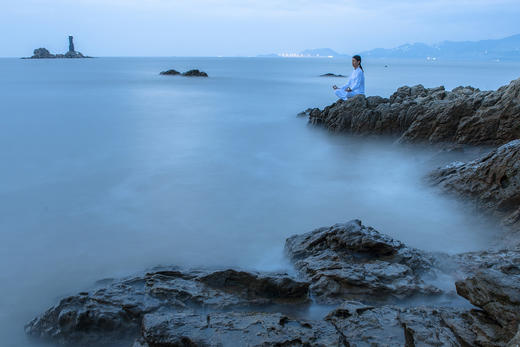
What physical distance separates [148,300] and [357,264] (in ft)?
5.70

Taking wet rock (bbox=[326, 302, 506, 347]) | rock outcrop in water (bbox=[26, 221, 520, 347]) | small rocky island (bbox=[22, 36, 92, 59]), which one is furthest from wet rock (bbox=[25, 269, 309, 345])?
small rocky island (bbox=[22, 36, 92, 59])

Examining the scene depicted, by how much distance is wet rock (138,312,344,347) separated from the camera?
2.39 meters

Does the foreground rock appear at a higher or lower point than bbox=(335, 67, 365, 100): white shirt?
lower

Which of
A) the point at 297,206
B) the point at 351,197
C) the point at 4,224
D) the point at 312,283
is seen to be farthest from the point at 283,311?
the point at 4,224

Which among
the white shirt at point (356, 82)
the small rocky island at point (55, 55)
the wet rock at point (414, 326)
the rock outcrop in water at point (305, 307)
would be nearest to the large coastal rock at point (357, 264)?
the rock outcrop in water at point (305, 307)

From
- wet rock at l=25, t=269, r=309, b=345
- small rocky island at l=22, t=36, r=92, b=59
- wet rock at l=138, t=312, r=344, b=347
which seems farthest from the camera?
small rocky island at l=22, t=36, r=92, b=59

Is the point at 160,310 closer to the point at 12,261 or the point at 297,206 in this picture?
the point at 12,261

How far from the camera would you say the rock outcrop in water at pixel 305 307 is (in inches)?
96.0

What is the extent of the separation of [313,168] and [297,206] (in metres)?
2.13

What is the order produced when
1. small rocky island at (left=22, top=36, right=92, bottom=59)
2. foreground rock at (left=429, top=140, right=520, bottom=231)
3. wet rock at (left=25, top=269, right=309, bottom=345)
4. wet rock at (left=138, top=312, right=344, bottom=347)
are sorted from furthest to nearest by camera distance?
small rocky island at (left=22, top=36, right=92, bottom=59), foreground rock at (left=429, top=140, right=520, bottom=231), wet rock at (left=25, top=269, right=309, bottom=345), wet rock at (left=138, top=312, right=344, bottom=347)

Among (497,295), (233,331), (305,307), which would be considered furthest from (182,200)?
(497,295)

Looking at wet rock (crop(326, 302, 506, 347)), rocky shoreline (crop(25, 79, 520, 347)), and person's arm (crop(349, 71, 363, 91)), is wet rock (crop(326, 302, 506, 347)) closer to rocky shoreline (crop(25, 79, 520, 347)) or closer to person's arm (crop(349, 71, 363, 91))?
rocky shoreline (crop(25, 79, 520, 347))

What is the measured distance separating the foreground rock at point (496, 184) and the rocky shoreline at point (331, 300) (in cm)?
1

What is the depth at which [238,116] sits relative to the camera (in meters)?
14.2
